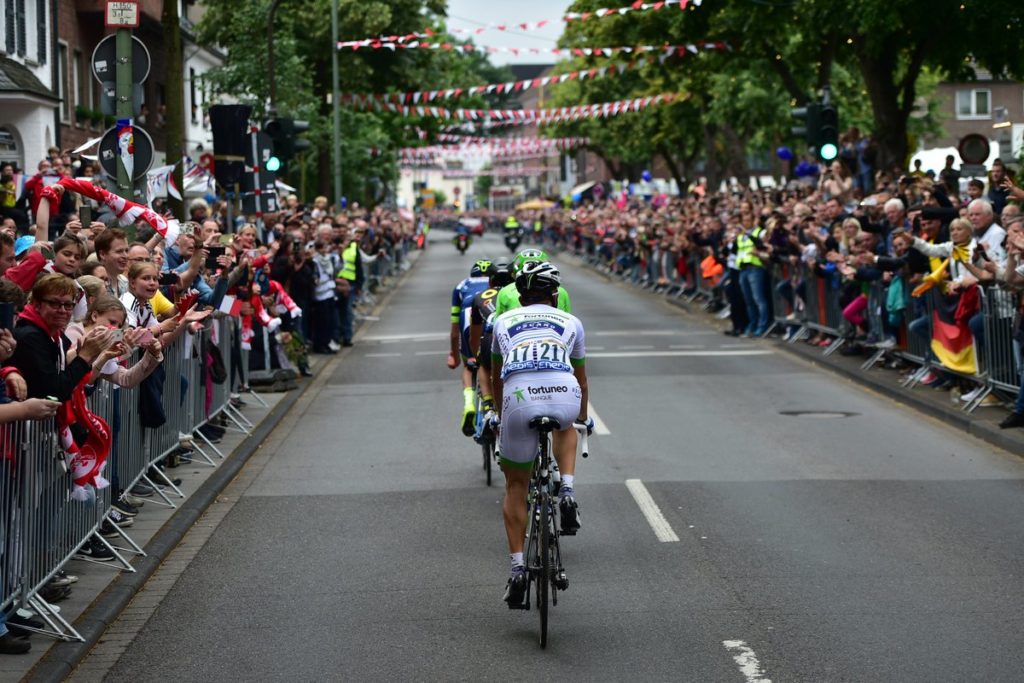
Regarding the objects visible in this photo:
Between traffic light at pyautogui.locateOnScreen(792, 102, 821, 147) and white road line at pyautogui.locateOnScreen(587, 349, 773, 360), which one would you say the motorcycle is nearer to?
traffic light at pyautogui.locateOnScreen(792, 102, 821, 147)

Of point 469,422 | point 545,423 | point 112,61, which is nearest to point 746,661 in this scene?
point 545,423

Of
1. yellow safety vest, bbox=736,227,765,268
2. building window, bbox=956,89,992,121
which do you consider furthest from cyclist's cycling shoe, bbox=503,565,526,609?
building window, bbox=956,89,992,121

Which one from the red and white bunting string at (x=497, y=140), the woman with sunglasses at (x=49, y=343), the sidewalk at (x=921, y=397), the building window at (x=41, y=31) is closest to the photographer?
the woman with sunglasses at (x=49, y=343)

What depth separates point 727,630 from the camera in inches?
300

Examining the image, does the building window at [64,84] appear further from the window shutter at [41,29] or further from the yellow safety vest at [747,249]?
the yellow safety vest at [747,249]

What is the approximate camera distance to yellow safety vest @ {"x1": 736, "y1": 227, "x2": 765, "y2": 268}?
84.1 feet

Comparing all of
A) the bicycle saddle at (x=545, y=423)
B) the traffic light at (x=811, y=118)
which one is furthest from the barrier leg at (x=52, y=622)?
the traffic light at (x=811, y=118)

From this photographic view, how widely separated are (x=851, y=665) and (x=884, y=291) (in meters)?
12.7

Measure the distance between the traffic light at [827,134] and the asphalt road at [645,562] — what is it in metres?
7.91

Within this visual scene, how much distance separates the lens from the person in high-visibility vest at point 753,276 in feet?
84.0

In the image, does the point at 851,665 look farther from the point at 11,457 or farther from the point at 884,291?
the point at 884,291

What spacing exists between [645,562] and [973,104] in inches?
2876

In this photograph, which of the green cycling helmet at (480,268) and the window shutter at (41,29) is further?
the window shutter at (41,29)

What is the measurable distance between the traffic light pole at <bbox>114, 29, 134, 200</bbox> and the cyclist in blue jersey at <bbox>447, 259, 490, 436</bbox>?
294cm
